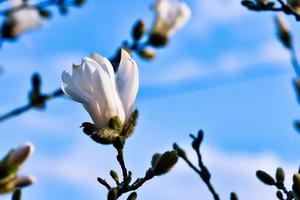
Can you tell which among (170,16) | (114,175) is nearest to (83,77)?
(114,175)

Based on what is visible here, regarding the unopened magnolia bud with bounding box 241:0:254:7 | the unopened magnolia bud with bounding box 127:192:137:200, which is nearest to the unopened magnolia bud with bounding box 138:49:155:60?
the unopened magnolia bud with bounding box 241:0:254:7

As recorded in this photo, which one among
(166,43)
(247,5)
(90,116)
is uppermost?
(247,5)

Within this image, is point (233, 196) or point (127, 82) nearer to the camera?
point (233, 196)

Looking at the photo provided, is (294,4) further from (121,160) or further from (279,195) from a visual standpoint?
(121,160)

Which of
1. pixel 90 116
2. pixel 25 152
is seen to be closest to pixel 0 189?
pixel 25 152

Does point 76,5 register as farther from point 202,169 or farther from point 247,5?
point 202,169

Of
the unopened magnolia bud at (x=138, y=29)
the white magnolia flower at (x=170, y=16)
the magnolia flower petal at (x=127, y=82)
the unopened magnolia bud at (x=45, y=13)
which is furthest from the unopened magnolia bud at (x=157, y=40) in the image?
the magnolia flower petal at (x=127, y=82)

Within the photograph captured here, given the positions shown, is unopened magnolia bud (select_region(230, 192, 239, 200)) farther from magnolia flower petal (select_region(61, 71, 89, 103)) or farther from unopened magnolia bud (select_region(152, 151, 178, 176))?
magnolia flower petal (select_region(61, 71, 89, 103))
